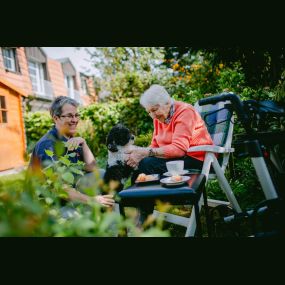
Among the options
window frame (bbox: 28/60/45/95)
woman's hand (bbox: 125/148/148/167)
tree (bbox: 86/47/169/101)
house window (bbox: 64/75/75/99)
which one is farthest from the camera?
house window (bbox: 64/75/75/99)

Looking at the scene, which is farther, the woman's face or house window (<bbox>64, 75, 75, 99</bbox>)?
house window (<bbox>64, 75, 75, 99</bbox>)

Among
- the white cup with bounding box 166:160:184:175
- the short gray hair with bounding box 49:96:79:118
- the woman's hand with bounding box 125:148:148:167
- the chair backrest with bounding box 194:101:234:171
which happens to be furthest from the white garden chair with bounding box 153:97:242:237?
the short gray hair with bounding box 49:96:79:118

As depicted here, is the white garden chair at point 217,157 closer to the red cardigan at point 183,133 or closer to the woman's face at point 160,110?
the red cardigan at point 183,133

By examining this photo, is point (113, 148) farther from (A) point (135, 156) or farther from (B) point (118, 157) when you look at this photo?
(A) point (135, 156)

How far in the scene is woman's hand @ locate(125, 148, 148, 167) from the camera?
7.85 ft

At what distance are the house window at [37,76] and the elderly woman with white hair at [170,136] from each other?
8809 mm

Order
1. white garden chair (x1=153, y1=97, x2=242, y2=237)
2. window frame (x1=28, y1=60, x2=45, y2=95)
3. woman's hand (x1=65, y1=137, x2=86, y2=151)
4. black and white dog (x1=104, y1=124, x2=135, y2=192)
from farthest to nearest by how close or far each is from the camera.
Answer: window frame (x1=28, y1=60, x2=45, y2=95) → black and white dog (x1=104, y1=124, x2=135, y2=192) → white garden chair (x1=153, y1=97, x2=242, y2=237) → woman's hand (x1=65, y1=137, x2=86, y2=151)

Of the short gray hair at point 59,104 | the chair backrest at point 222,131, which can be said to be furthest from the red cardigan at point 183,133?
the short gray hair at point 59,104

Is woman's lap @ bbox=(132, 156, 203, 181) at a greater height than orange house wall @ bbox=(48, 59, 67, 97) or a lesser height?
lesser

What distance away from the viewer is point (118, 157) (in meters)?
2.65

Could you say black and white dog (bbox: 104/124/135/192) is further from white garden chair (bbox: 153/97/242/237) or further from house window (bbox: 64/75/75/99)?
house window (bbox: 64/75/75/99)

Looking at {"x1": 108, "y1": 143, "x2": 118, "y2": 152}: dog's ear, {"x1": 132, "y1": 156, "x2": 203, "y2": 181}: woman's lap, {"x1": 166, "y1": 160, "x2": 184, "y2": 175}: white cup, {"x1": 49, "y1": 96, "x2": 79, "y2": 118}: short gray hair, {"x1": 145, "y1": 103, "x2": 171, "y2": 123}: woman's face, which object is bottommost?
{"x1": 132, "y1": 156, "x2": 203, "y2": 181}: woman's lap
